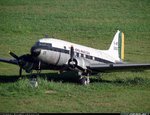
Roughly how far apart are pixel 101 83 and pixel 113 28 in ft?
131

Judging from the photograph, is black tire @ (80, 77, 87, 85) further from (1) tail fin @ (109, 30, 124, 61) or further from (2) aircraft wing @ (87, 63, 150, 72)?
(1) tail fin @ (109, 30, 124, 61)

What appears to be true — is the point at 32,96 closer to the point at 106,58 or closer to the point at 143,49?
the point at 106,58

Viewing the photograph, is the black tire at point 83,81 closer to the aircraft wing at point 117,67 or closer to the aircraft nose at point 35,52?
the aircraft wing at point 117,67

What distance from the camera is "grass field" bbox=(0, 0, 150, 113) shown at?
26688 millimetres

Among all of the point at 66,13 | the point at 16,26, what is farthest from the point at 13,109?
the point at 66,13

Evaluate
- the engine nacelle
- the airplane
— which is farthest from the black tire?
the engine nacelle

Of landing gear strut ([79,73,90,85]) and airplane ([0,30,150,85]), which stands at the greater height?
airplane ([0,30,150,85])

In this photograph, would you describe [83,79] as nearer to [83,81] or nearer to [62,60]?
[83,81]

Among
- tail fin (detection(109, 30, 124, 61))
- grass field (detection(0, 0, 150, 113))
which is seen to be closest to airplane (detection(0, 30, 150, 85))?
grass field (detection(0, 0, 150, 113))

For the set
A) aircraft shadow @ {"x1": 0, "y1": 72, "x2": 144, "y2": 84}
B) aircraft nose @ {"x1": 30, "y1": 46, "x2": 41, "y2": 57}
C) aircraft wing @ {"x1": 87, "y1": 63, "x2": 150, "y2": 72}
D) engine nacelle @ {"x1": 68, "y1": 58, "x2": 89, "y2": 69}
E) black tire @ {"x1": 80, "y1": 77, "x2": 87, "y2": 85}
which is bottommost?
aircraft shadow @ {"x1": 0, "y1": 72, "x2": 144, "y2": 84}

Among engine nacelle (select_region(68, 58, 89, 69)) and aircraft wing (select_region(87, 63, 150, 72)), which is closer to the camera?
engine nacelle (select_region(68, 58, 89, 69))

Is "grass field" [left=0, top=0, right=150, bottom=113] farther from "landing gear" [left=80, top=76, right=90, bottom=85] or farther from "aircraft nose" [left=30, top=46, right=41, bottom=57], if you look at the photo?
"aircraft nose" [left=30, top=46, right=41, bottom=57]

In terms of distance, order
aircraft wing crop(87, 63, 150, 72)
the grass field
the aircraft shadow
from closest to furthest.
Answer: the grass field, aircraft wing crop(87, 63, 150, 72), the aircraft shadow

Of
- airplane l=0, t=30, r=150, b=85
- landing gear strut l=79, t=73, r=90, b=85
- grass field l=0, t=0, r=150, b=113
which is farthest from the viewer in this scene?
landing gear strut l=79, t=73, r=90, b=85
